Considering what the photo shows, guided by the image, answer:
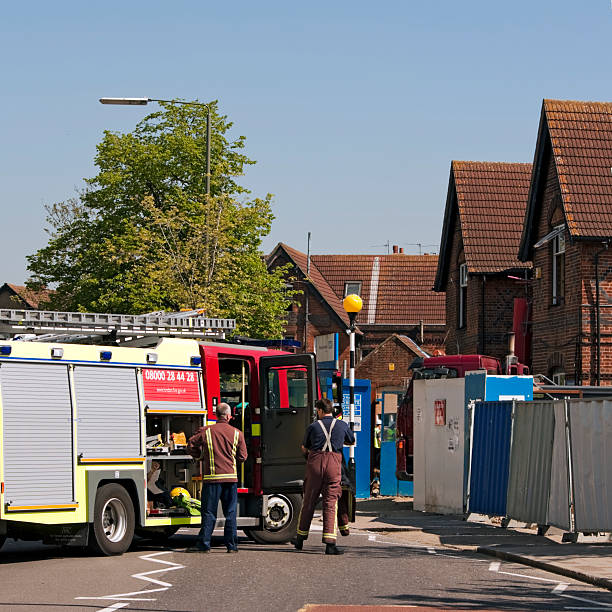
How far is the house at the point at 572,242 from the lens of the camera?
99.5 feet

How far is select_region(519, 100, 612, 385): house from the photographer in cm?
3031

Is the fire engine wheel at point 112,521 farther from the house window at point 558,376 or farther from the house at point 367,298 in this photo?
the house at point 367,298

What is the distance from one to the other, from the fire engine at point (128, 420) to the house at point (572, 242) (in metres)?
14.4

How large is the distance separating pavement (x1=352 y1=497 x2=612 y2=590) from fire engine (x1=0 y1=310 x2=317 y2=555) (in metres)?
2.51

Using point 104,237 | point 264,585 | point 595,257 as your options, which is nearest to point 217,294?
point 595,257

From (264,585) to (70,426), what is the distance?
384 centimetres

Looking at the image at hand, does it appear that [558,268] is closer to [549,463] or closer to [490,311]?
[490,311]

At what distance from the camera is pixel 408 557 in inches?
593

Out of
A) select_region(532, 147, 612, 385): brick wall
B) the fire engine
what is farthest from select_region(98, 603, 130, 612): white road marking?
select_region(532, 147, 612, 385): brick wall

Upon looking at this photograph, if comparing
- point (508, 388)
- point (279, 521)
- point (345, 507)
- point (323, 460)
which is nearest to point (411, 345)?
point (508, 388)

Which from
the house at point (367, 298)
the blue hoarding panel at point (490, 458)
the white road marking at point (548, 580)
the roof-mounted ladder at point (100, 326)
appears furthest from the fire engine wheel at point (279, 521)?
the house at point (367, 298)

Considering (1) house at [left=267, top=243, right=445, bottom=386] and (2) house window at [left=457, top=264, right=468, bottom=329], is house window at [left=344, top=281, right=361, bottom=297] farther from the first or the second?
(2) house window at [left=457, top=264, right=468, bottom=329]

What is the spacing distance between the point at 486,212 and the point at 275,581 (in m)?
31.6

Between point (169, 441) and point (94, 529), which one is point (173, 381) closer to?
point (169, 441)
